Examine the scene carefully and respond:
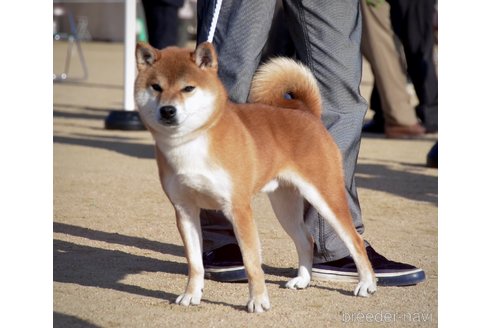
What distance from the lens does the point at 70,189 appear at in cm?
601

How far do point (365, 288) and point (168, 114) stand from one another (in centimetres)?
112

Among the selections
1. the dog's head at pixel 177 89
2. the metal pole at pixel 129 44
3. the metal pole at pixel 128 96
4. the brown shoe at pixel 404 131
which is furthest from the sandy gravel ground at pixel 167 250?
the metal pole at pixel 129 44

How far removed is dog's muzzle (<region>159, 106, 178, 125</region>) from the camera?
316cm

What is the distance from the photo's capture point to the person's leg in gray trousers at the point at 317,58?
392 centimetres

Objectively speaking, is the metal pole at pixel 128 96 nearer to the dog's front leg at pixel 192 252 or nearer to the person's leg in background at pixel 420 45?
the person's leg in background at pixel 420 45

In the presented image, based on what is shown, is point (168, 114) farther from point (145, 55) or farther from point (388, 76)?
point (388, 76)

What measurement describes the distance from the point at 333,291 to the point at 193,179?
85 cm

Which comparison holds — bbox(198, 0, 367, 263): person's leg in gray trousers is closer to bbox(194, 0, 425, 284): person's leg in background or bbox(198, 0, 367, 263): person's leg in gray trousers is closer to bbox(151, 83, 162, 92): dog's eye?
bbox(194, 0, 425, 284): person's leg in background

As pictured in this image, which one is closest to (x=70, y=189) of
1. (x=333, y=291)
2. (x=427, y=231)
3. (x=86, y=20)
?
(x=427, y=231)

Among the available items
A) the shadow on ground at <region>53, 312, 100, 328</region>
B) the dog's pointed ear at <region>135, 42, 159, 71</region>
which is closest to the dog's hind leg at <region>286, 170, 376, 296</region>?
the dog's pointed ear at <region>135, 42, 159, 71</region>

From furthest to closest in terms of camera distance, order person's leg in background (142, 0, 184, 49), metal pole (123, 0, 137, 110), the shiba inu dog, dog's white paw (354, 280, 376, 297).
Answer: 1. metal pole (123, 0, 137, 110)
2. person's leg in background (142, 0, 184, 49)
3. dog's white paw (354, 280, 376, 297)
4. the shiba inu dog

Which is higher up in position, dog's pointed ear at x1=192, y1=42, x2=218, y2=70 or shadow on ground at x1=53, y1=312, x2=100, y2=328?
dog's pointed ear at x1=192, y1=42, x2=218, y2=70

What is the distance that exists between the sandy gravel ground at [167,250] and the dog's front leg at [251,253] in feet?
0.16

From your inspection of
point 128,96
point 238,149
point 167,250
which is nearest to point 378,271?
point 238,149
